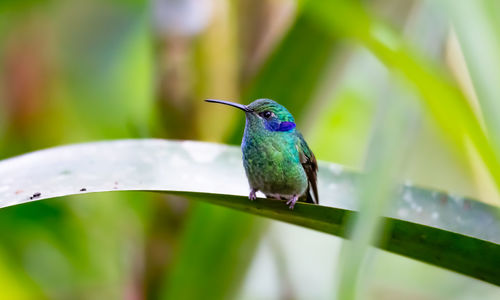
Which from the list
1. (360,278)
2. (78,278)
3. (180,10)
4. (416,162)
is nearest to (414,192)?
(360,278)

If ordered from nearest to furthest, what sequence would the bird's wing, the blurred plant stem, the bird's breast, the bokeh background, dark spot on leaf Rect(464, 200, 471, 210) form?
the blurred plant stem
the bokeh background
dark spot on leaf Rect(464, 200, 471, 210)
the bird's wing
the bird's breast

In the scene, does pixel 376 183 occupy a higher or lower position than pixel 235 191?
higher

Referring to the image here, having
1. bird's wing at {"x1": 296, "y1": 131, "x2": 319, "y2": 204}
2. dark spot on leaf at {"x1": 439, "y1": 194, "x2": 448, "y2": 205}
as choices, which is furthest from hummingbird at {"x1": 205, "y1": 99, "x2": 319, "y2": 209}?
dark spot on leaf at {"x1": 439, "y1": 194, "x2": 448, "y2": 205}

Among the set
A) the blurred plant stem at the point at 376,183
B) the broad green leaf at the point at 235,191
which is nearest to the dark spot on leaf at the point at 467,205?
the broad green leaf at the point at 235,191

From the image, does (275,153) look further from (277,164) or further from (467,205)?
(467,205)

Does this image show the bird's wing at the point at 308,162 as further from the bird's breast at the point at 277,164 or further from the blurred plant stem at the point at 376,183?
the blurred plant stem at the point at 376,183

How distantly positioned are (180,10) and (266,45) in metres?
0.22

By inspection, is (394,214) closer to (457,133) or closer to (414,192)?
(414,192)

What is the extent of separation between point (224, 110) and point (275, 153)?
9.7 inches

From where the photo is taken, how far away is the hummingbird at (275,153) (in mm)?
1029

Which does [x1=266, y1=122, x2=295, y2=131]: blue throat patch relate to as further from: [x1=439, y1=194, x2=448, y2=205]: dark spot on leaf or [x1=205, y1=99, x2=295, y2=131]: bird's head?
[x1=439, y1=194, x2=448, y2=205]: dark spot on leaf

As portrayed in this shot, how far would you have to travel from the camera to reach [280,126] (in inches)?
42.0

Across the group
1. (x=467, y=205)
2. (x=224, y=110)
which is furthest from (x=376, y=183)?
(x=224, y=110)

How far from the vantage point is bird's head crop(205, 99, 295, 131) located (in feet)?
3.30
